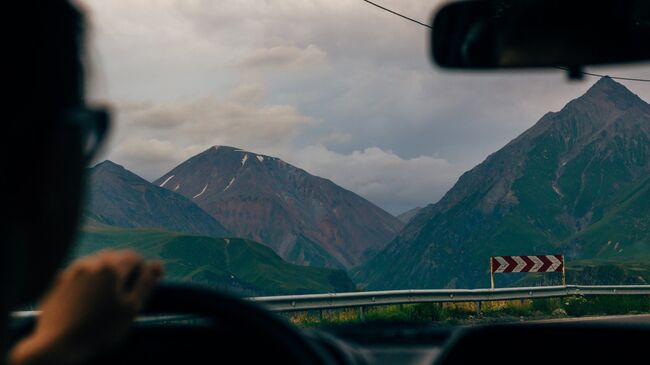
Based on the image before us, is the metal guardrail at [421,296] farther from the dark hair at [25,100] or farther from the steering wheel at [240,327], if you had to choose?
the dark hair at [25,100]

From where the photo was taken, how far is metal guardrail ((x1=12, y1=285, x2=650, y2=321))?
15672 millimetres

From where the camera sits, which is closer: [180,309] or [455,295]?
[180,309]

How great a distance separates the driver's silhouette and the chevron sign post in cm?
2237

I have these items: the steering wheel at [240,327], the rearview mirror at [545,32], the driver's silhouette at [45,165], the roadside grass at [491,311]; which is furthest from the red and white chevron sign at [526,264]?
the driver's silhouette at [45,165]

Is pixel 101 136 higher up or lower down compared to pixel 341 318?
higher up

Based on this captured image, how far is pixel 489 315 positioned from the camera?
19281 millimetres

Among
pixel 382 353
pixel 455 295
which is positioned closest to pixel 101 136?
pixel 382 353

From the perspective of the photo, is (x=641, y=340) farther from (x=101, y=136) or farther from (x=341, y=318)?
(x=341, y=318)

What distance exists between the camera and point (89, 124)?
51.1 inches

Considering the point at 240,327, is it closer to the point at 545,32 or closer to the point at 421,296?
the point at 545,32

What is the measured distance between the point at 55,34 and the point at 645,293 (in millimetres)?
23189

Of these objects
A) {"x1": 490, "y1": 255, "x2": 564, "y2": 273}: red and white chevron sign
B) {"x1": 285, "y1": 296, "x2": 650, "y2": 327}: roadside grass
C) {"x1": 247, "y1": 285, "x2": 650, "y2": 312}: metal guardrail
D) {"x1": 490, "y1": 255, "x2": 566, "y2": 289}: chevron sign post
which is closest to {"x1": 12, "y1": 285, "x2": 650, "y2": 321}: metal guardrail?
{"x1": 247, "y1": 285, "x2": 650, "y2": 312}: metal guardrail

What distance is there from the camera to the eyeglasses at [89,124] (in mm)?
1237

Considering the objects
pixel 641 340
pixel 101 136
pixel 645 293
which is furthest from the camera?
pixel 645 293
